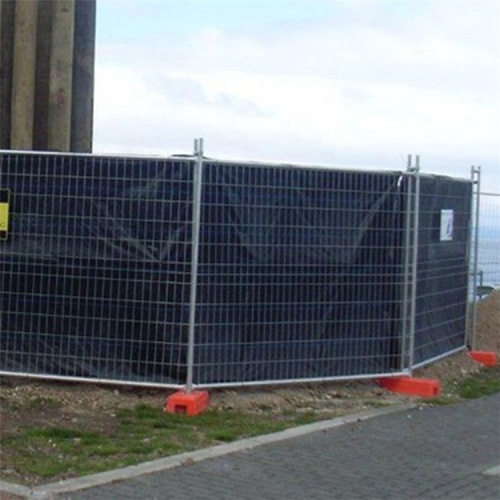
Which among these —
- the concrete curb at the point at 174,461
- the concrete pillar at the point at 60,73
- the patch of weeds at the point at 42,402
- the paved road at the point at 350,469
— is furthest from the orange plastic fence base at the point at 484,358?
the patch of weeds at the point at 42,402

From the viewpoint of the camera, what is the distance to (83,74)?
12227 millimetres

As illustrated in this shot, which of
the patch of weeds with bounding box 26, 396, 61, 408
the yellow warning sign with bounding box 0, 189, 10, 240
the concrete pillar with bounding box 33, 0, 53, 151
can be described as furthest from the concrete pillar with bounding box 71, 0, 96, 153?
the patch of weeds with bounding box 26, 396, 61, 408

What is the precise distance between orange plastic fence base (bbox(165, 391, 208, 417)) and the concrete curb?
0.90 m

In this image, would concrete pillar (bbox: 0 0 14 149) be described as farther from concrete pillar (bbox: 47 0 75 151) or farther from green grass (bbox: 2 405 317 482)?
green grass (bbox: 2 405 317 482)

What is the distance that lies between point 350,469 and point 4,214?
4067mm

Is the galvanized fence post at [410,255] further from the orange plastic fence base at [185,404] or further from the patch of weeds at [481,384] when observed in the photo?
the orange plastic fence base at [185,404]

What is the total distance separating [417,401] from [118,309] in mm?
2947

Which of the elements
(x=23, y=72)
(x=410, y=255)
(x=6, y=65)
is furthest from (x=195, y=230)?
(x=6, y=65)

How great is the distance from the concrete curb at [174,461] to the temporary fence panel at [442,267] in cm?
187

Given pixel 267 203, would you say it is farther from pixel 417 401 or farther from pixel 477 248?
pixel 477 248

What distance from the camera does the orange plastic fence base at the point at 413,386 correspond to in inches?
428

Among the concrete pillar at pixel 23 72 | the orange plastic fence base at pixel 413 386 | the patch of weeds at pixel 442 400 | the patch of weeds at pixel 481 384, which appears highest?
the concrete pillar at pixel 23 72

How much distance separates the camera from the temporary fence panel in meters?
11.5

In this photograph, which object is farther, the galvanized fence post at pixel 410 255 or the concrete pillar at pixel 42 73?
the concrete pillar at pixel 42 73
